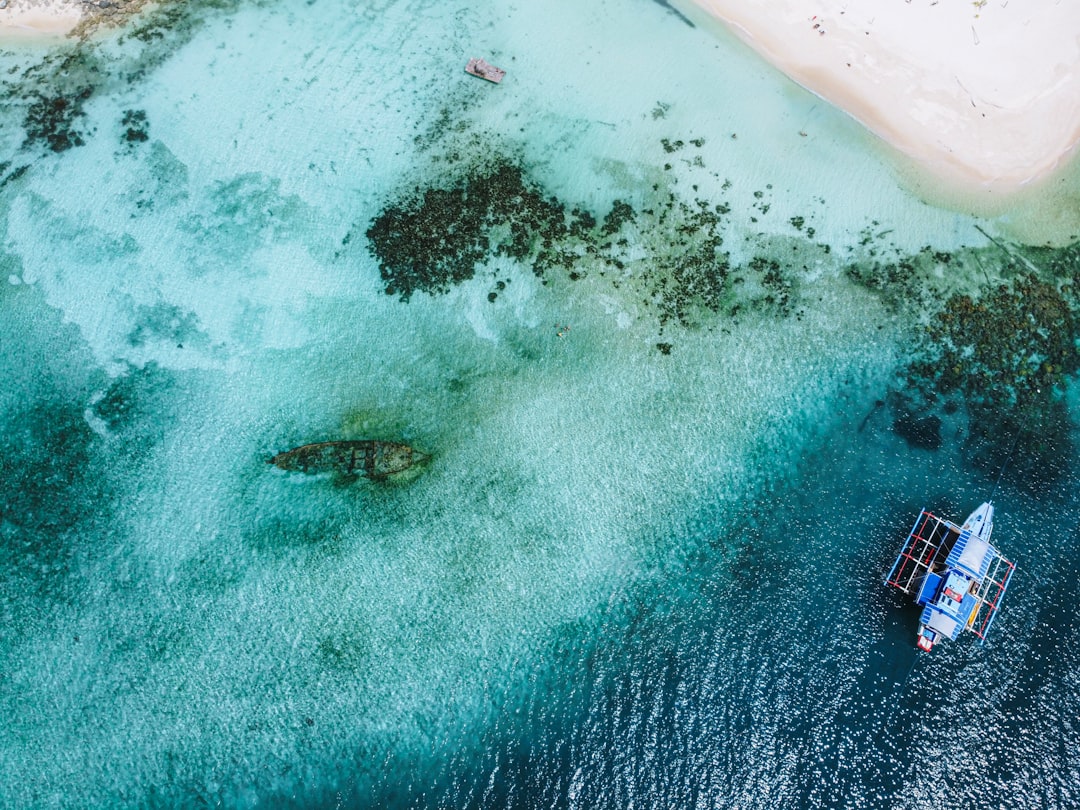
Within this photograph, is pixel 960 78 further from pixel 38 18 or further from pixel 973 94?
pixel 38 18

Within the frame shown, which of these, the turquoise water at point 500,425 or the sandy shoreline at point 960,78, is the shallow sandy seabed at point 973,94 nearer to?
the sandy shoreline at point 960,78

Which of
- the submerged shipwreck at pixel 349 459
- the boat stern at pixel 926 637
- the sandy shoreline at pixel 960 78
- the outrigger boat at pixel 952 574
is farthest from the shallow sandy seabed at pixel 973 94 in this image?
the submerged shipwreck at pixel 349 459

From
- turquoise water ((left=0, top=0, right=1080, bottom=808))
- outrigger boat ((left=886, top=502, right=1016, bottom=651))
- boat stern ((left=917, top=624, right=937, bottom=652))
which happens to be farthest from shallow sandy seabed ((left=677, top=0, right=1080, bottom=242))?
boat stern ((left=917, top=624, right=937, bottom=652))

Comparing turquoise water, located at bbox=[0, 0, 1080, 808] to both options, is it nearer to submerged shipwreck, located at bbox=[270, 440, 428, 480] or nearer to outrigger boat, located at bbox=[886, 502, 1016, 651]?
submerged shipwreck, located at bbox=[270, 440, 428, 480]

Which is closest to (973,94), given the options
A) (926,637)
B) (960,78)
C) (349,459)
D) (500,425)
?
(960,78)

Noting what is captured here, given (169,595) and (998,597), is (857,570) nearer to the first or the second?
(998,597)

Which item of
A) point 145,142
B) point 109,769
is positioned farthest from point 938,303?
point 109,769
